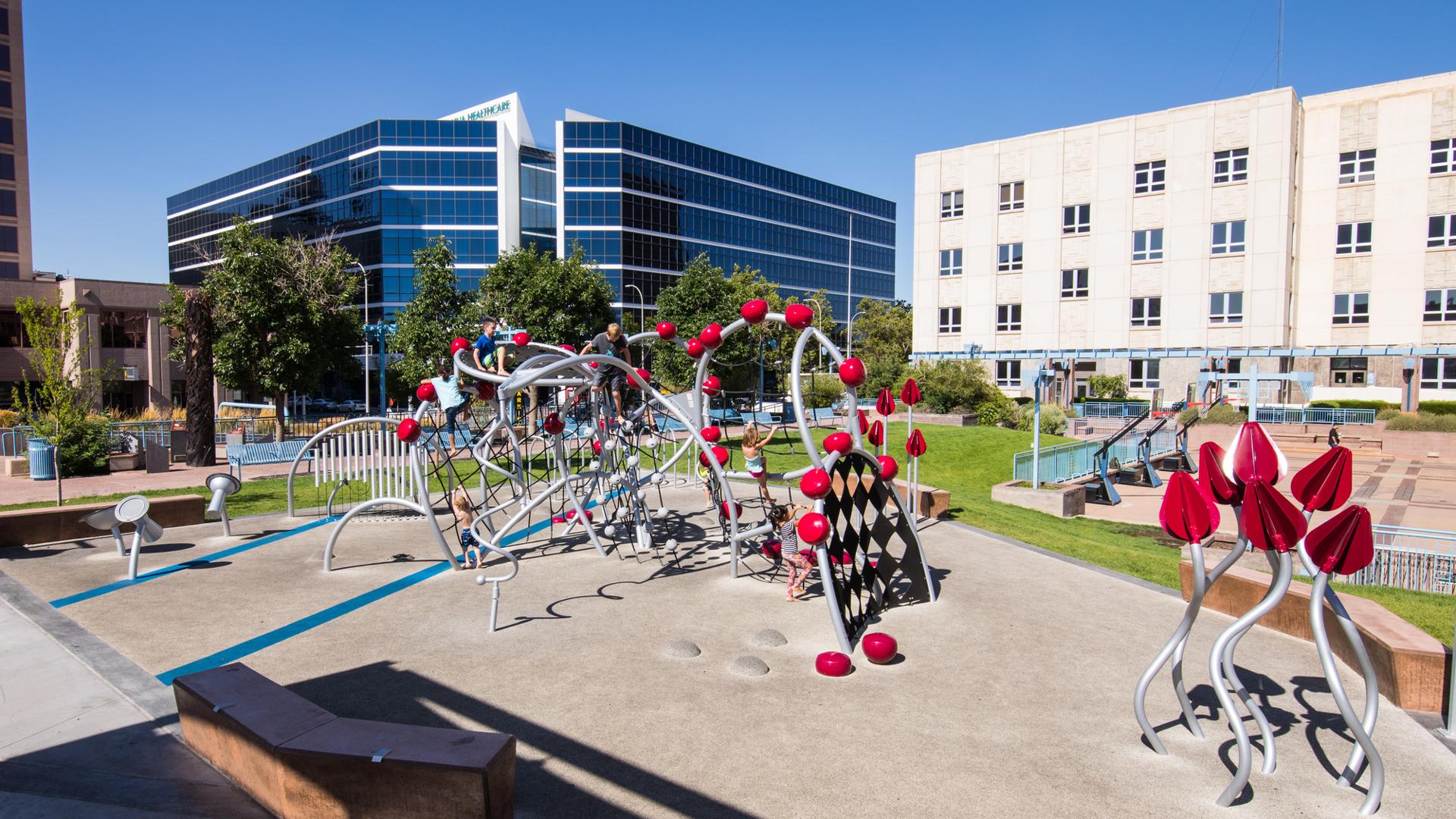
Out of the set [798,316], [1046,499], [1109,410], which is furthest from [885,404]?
[1109,410]

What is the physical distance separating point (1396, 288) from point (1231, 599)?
40.1 metres

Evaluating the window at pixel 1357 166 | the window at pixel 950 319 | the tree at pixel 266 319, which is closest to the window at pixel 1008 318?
the window at pixel 950 319

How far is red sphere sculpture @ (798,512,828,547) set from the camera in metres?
6.95

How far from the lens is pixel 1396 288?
3769 centimetres

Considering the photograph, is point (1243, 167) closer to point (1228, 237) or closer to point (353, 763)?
point (1228, 237)

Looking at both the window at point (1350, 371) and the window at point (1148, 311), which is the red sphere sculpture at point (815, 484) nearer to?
the window at point (1148, 311)

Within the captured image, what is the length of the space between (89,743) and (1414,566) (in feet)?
48.1

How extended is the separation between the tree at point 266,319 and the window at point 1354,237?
46.0 metres

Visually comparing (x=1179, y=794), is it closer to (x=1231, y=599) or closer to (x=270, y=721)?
(x=1231, y=599)

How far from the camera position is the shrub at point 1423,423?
98.7 ft

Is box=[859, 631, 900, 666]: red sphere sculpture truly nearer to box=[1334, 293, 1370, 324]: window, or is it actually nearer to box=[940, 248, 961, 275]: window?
box=[940, 248, 961, 275]: window

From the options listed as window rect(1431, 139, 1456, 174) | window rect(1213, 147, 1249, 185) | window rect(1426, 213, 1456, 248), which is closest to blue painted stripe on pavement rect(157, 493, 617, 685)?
window rect(1213, 147, 1249, 185)

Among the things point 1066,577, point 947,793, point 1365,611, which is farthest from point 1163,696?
point 1066,577

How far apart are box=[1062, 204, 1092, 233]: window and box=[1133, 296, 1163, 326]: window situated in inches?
185
